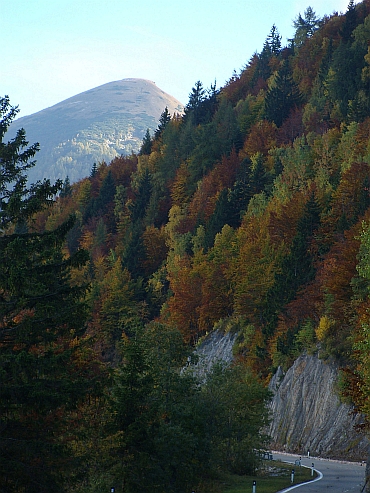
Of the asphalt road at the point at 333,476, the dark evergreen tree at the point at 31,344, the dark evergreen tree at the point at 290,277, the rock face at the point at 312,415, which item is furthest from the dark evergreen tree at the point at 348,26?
the dark evergreen tree at the point at 31,344

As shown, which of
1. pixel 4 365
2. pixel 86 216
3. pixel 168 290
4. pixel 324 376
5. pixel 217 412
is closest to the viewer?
pixel 4 365

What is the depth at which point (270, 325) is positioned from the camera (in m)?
64.9

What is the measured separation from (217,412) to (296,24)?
11015 centimetres

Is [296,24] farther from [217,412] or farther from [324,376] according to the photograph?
[217,412]

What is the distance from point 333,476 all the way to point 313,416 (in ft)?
52.3

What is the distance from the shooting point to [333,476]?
121 ft

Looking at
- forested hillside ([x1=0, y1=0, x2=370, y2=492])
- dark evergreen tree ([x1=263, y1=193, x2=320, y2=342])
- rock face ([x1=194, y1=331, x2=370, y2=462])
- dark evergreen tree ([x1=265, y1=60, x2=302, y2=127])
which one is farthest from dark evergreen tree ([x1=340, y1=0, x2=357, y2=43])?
rock face ([x1=194, y1=331, x2=370, y2=462])

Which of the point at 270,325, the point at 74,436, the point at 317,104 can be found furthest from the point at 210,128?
the point at 74,436

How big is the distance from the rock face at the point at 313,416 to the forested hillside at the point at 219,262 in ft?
5.61

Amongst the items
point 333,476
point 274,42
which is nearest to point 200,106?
point 274,42

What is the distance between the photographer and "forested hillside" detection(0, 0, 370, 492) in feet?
96.6

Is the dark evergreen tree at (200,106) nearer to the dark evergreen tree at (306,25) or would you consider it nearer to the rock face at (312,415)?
the dark evergreen tree at (306,25)

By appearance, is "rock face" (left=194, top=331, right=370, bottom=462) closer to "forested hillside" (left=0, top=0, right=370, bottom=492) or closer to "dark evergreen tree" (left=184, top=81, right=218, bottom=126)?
"forested hillside" (left=0, top=0, right=370, bottom=492)

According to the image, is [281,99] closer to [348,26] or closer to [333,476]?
[348,26]
